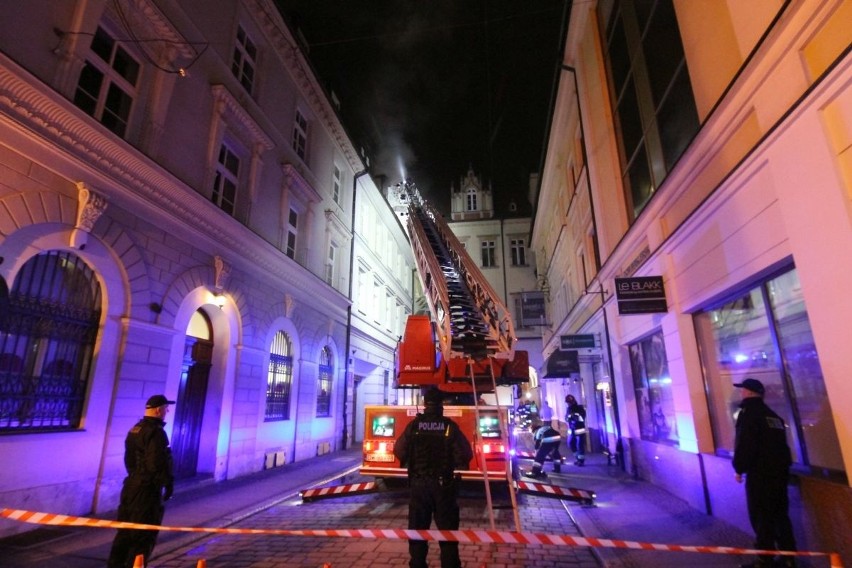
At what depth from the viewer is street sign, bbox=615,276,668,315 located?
8164 millimetres

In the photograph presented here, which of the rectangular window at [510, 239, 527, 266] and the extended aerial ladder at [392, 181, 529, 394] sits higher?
the rectangular window at [510, 239, 527, 266]

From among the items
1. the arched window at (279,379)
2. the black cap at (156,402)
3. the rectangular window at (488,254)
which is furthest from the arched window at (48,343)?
the rectangular window at (488,254)

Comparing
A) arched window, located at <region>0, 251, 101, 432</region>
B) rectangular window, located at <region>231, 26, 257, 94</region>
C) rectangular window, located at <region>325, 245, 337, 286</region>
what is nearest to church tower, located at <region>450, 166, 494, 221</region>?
rectangular window, located at <region>325, 245, 337, 286</region>

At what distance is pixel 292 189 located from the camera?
14023 mm

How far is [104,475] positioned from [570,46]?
17.6 metres

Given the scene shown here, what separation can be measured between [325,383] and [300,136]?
8764 mm

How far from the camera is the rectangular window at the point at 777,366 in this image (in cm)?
485

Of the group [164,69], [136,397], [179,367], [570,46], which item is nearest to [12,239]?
[136,397]

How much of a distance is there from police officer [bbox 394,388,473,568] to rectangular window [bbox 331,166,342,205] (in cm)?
1388

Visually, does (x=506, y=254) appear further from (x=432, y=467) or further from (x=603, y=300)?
(x=432, y=467)

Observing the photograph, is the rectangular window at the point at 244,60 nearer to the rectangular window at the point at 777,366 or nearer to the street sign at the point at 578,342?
the street sign at the point at 578,342

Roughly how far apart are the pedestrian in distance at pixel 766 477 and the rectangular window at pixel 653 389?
3.99 meters

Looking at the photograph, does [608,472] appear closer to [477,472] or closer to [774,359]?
[477,472]

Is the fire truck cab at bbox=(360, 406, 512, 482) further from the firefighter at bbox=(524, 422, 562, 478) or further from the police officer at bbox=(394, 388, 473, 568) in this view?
the firefighter at bbox=(524, 422, 562, 478)
